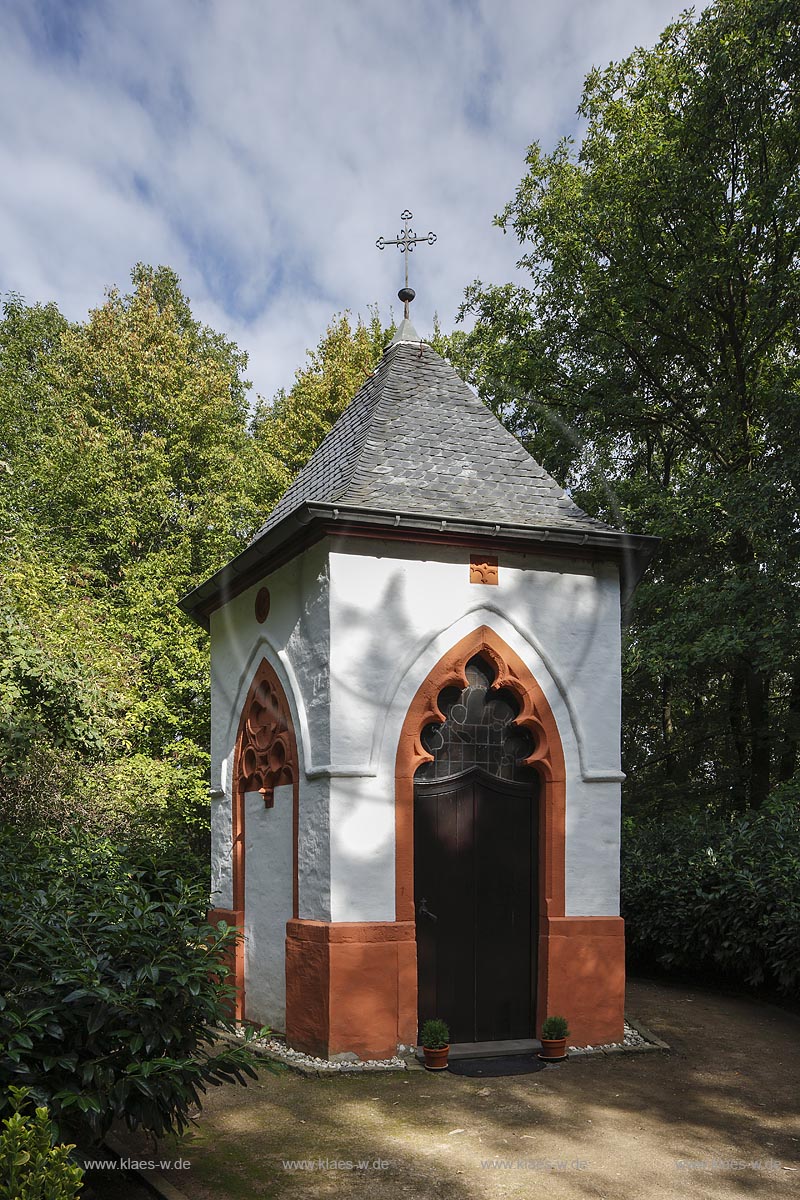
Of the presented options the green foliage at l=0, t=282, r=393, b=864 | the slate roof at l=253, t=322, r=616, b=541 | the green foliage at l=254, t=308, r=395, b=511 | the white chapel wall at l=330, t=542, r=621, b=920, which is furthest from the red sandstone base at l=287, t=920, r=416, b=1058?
the green foliage at l=254, t=308, r=395, b=511

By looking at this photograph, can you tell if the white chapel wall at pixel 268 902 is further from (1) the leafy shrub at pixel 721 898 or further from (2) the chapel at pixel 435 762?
(1) the leafy shrub at pixel 721 898

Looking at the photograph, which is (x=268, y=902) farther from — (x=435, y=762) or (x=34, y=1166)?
(x=34, y=1166)

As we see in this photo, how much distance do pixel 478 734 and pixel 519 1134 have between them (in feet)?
10.9

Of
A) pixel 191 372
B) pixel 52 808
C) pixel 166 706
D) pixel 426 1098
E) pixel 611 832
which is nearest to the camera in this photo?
pixel 426 1098

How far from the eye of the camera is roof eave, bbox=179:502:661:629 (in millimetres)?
8047

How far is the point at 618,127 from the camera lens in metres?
18.3

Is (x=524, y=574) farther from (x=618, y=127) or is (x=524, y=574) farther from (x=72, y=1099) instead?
(x=618, y=127)

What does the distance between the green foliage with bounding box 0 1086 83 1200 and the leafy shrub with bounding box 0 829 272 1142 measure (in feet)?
1.49

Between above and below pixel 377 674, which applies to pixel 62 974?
below

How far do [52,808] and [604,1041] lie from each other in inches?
334

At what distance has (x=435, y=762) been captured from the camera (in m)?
8.48

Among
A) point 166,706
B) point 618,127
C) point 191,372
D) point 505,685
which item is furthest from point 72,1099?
point 191,372

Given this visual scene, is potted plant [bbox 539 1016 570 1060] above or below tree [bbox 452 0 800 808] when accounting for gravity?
below

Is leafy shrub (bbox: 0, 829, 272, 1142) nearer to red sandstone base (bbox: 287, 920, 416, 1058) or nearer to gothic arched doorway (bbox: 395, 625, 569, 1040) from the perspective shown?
red sandstone base (bbox: 287, 920, 416, 1058)
